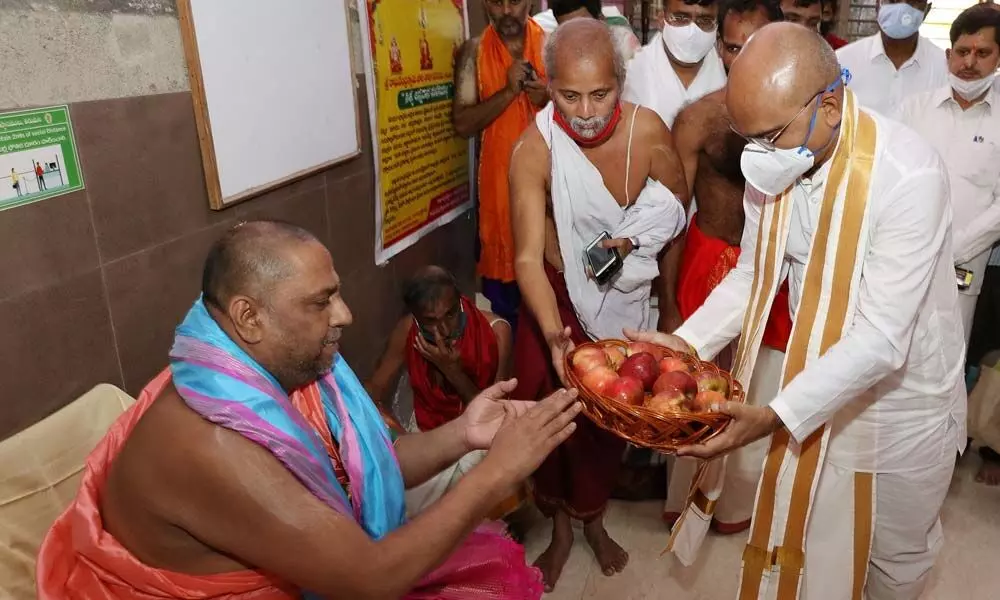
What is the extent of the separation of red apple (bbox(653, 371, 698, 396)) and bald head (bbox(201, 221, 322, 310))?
3.25ft

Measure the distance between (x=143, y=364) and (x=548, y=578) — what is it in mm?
1691

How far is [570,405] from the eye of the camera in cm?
193

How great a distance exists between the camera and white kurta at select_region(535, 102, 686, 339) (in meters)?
2.79

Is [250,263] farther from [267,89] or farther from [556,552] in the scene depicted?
[556,552]

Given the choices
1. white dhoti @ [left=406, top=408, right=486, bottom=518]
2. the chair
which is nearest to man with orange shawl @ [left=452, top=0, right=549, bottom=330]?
white dhoti @ [left=406, top=408, right=486, bottom=518]

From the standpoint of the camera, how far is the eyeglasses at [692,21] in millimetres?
3416

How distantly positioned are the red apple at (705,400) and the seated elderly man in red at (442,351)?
3.73ft

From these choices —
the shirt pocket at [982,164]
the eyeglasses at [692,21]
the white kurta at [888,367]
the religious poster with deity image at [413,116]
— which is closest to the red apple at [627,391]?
the white kurta at [888,367]

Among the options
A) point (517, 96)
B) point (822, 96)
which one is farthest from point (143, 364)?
point (517, 96)

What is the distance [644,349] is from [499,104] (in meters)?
2.23

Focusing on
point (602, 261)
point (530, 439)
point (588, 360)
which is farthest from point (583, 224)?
point (530, 439)

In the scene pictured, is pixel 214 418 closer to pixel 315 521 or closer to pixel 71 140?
pixel 315 521

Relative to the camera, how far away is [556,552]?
302 cm

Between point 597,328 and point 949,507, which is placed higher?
point 597,328
